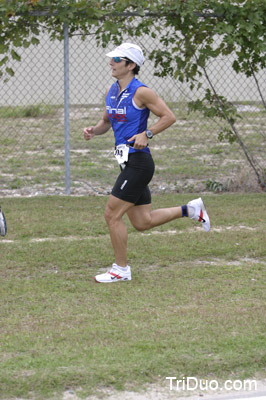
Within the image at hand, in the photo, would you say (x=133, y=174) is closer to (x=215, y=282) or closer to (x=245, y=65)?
(x=215, y=282)

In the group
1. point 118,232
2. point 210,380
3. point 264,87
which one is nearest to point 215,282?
point 118,232

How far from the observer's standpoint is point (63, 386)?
3760mm

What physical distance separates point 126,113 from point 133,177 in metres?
0.52

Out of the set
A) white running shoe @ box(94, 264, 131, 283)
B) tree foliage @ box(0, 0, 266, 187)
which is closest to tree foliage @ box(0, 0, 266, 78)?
tree foliage @ box(0, 0, 266, 187)

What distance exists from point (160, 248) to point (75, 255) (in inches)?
33.3

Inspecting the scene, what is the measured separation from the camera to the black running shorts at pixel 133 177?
563cm

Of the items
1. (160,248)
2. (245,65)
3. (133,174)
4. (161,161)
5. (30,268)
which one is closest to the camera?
(133,174)

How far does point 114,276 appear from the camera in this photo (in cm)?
578

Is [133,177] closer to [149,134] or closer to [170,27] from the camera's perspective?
[149,134]

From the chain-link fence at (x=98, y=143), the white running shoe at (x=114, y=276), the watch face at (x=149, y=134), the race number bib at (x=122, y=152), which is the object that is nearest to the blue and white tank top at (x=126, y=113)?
the race number bib at (x=122, y=152)

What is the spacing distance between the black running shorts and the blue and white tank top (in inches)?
3.0

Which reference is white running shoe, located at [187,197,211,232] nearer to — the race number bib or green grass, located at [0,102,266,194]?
the race number bib

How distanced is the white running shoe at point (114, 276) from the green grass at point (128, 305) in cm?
8

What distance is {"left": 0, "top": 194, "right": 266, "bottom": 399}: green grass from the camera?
3.95 meters
